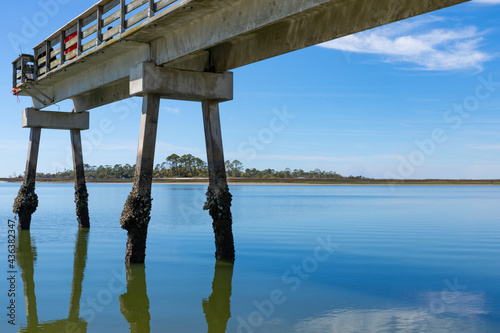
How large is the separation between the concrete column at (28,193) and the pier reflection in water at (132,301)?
6887 millimetres

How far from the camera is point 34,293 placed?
36.4ft

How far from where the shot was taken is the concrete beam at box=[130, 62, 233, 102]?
44.6 feet

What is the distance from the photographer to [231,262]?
14.2 meters

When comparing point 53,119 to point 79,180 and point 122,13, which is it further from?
point 122,13

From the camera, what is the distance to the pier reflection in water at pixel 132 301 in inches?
345

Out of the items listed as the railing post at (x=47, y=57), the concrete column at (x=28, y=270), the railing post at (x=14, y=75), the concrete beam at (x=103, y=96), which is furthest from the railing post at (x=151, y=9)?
the railing post at (x=14, y=75)

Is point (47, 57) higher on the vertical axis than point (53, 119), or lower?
higher

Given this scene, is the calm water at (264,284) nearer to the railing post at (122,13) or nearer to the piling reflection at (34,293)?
the piling reflection at (34,293)

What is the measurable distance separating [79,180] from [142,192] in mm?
10182

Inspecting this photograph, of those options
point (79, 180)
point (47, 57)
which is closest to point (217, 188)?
point (47, 57)

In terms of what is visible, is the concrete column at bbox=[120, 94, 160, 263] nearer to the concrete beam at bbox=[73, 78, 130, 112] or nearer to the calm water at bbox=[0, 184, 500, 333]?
the calm water at bbox=[0, 184, 500, 333]

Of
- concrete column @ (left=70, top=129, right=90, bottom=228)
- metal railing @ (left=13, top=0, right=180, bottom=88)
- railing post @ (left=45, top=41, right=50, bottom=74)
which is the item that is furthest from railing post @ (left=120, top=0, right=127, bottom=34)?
concrete column @ (left=70, top=129, right=90, bottom=228)

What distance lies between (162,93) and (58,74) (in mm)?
7368

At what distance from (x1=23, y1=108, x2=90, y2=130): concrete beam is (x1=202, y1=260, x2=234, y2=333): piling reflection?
11.8 m
